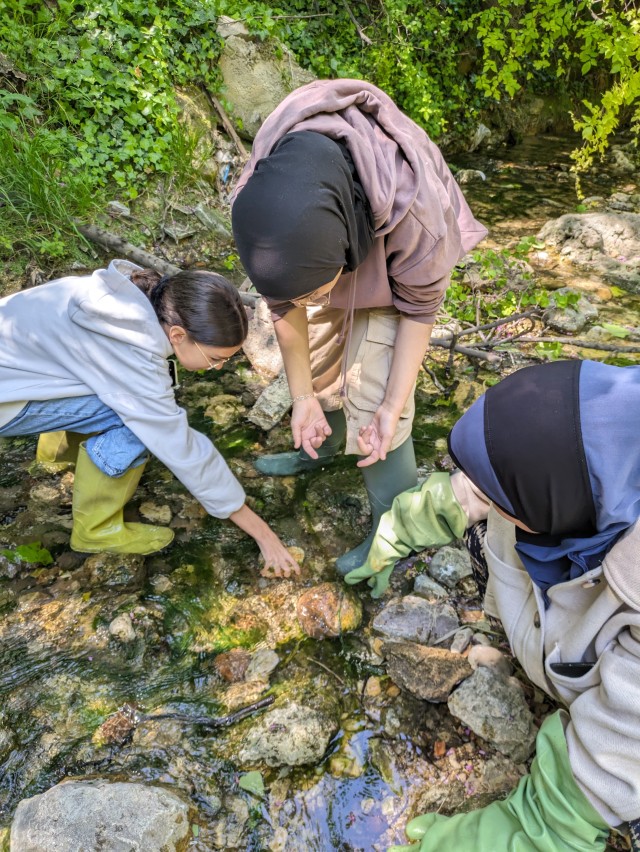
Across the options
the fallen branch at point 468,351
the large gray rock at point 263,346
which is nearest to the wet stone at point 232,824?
the large gray rock at point 263,346

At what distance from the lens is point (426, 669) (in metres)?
1.76

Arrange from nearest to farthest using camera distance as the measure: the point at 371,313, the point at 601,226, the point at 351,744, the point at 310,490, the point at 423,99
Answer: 1. the point at 351,744
2. the point at 371,313
3. the point at 310,490
4. the point at 601,226
5. the point at 423,99

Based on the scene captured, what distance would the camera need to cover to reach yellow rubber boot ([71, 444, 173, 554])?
6.88ft

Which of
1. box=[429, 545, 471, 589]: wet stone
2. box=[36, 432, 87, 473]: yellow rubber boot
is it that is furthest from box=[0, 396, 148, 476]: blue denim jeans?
box=[429, 545, 471, 589]: wet stone

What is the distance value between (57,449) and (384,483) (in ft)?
4.54

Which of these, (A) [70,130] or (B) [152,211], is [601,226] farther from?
(A) [70,130]

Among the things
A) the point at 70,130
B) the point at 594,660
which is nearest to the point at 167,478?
the point at 594,660

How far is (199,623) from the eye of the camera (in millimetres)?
1994

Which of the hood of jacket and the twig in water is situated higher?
the hood of jacket

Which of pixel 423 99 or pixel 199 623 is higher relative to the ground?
pixel 423 99

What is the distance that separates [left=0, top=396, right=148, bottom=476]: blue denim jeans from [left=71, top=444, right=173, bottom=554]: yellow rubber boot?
0.07 metres

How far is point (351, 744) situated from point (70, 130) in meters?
4.00

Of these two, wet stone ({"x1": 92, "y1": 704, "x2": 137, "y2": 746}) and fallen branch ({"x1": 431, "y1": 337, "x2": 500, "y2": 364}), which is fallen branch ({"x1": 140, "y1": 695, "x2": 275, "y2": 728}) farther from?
fallen branch ({"x1": 431, "y1": 337, "x2": 500, "y2": 364})

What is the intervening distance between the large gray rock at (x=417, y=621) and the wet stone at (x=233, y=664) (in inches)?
18.1
